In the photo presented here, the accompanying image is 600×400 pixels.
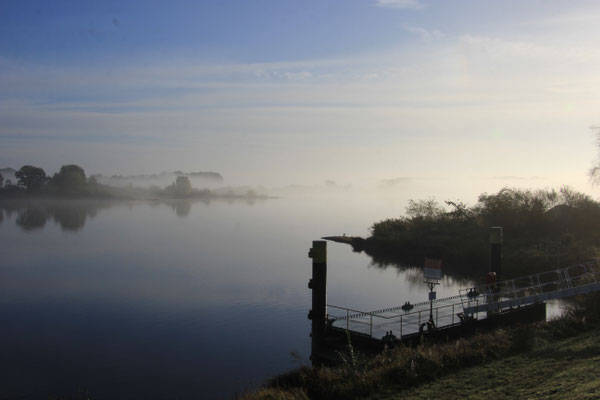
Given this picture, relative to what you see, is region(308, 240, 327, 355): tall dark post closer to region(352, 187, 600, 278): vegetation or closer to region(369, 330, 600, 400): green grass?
region(369, 330, 600, 400): green grass

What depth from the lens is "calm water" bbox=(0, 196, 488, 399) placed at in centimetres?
2295

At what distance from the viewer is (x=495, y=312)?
27578mm

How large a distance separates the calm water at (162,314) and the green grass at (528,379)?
9320 millimetres

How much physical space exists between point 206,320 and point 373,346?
1316 centimetres

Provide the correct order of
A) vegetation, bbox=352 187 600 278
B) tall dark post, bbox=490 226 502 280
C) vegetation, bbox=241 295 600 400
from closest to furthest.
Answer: vegetation, bbox=241 295 600 400
tall dark post, bbox=490 226 502 280
vegetation, bbox=352 187 600 278

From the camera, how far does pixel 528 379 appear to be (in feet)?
45.7

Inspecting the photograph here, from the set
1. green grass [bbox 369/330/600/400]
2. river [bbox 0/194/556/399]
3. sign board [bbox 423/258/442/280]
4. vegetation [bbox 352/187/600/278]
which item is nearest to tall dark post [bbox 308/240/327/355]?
river [bbox 0/194/556/399]

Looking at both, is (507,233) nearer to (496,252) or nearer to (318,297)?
(496,252)

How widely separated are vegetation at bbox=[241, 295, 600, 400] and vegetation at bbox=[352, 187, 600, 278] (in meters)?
31.5

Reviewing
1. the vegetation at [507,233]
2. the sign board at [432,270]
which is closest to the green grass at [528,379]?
the sign board at [432,270]

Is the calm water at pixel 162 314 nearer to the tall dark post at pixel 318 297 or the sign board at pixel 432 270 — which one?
the tall dark post at pixel 318 297

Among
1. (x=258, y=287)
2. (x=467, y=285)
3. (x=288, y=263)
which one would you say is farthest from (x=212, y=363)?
(x=288, y=263)

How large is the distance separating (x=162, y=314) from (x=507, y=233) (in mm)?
42866

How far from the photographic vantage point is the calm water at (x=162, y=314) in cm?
2295
